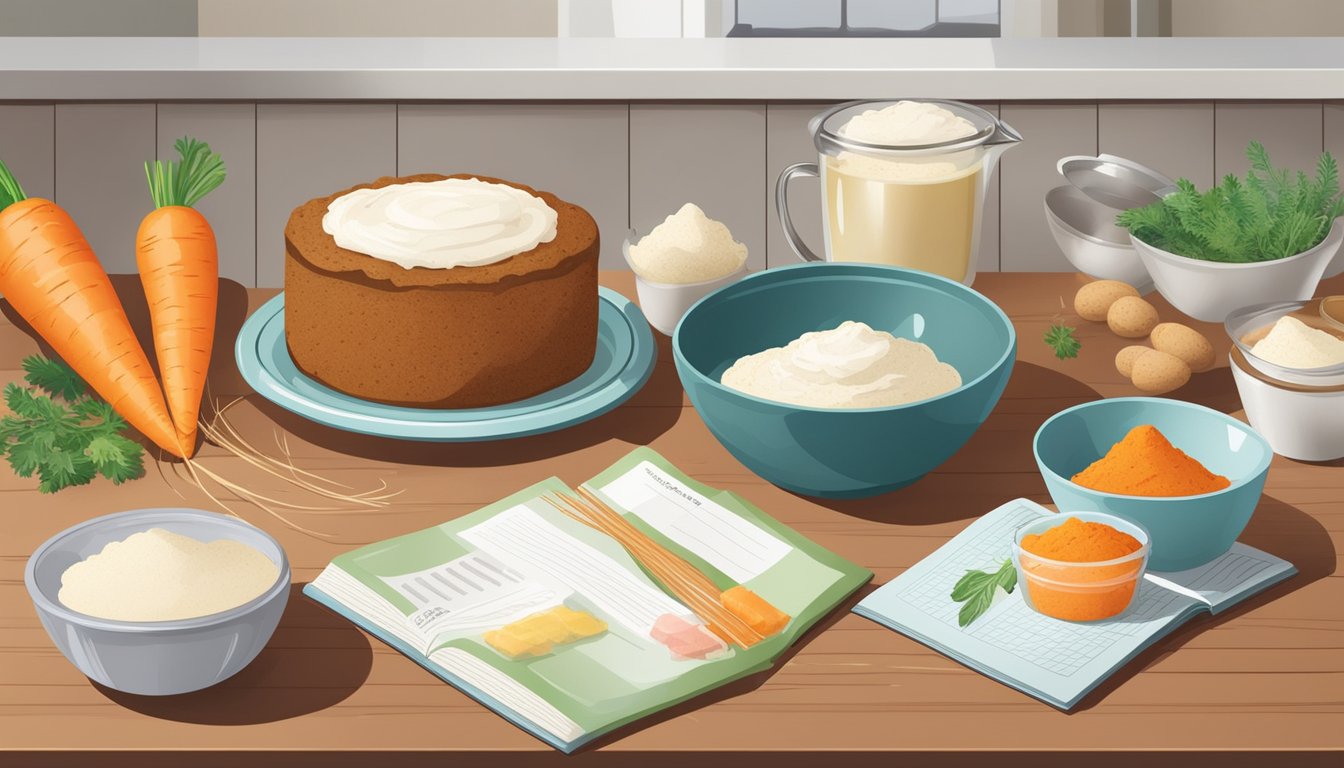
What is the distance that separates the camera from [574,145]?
2.12 metres

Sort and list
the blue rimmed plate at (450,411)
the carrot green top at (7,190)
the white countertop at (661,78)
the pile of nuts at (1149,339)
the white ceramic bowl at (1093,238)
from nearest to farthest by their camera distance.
→ the blue rimmed plate at (450,411) → the pile of nuts at (1149,339) → the carrot green top at (7,190) → the white ceramic bowl at (1093,238) → the white countertop at (661,78)

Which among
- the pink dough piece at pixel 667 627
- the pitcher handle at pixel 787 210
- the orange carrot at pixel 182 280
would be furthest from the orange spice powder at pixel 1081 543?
the orange carrot at pixel 182 280

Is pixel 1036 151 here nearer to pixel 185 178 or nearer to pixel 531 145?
pixel 531 145

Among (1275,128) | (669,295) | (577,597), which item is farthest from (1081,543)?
(1275,128)

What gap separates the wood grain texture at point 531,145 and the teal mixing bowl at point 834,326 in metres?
0.80

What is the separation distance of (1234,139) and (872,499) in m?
1.25

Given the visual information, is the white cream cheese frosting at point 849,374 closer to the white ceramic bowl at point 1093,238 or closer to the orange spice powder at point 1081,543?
the orange spice powder at point 1081,543

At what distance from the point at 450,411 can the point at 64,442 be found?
1.08 feet

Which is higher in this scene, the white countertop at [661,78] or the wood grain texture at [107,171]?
the white countertop at [661,78]

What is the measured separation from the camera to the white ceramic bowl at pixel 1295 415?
1168 millimetres

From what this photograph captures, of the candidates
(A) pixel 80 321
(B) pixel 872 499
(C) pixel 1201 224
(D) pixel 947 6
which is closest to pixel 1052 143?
(C) pixel 1201 224

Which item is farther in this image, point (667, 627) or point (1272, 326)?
point (1272, 326)

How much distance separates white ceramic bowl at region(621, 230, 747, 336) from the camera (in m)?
1.44

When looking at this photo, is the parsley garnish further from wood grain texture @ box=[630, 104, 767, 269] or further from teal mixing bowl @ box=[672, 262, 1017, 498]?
→ wood grain texture @ box=[630, 104, 767, 269]
